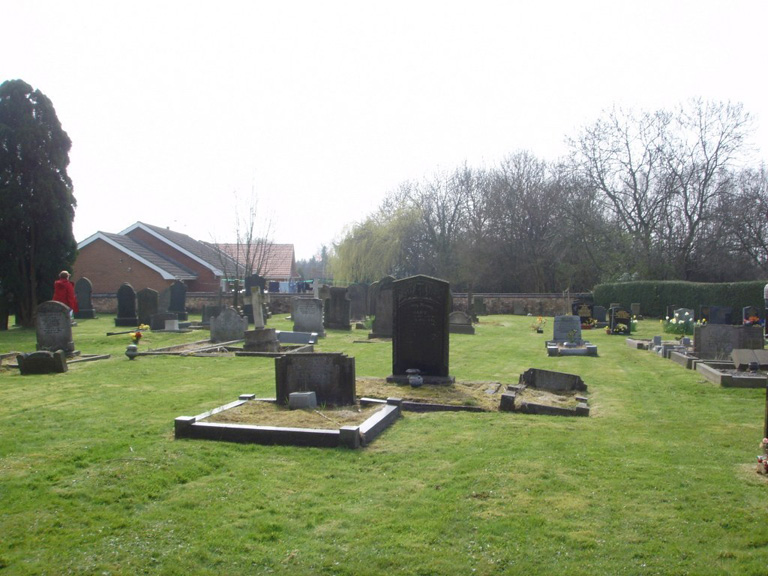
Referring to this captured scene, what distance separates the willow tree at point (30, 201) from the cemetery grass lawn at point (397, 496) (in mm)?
17548

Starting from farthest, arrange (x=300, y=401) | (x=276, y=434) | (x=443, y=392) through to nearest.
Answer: (x=443, y=392) → (x=300, y=401) → (x=276, y=434)

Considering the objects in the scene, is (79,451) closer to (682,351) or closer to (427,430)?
(427,430)

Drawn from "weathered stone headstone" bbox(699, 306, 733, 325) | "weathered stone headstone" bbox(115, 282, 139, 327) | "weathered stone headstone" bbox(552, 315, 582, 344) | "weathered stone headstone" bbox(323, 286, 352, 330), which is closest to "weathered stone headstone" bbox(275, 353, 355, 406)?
"weathered stone headstone" bbox(552, 315, 582, 344)

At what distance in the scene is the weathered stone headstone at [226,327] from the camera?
19062mm

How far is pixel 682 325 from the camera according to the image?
24062mm

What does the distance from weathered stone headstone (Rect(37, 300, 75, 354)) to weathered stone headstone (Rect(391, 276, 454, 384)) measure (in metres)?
8.92

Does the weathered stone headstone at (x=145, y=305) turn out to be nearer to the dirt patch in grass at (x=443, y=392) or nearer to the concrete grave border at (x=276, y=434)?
the dirt patch in grass at (x=443, y=392)

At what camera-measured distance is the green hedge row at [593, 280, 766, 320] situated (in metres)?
29.8

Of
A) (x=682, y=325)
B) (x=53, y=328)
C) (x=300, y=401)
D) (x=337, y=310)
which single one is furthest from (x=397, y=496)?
(x=682, y=325)

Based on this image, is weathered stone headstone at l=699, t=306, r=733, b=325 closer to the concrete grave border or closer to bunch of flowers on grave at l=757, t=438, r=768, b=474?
bunch of flowers on grave at l=757, t=438, r=768, b=474

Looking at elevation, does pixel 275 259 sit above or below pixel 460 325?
above

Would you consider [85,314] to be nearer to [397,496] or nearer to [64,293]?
[64,293]

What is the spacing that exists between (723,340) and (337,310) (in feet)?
45.9

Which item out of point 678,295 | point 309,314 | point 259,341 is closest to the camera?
point 259,341
